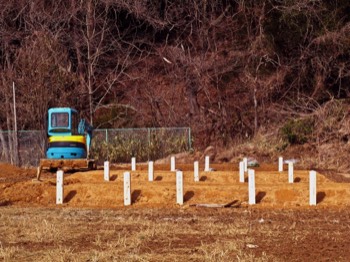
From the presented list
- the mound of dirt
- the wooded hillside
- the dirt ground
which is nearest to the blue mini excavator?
the dirt ground

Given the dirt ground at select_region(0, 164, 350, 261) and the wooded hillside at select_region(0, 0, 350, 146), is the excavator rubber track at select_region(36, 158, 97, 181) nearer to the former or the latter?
the dirt ground at select_region(0, 164, 350, 261)

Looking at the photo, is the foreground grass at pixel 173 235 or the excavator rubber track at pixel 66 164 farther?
the excavator rubber track at pixel 66 164

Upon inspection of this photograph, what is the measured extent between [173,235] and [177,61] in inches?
1109

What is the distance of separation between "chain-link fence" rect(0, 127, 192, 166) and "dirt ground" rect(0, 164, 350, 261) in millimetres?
10952

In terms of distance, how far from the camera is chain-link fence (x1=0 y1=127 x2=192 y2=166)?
33656 millimetres

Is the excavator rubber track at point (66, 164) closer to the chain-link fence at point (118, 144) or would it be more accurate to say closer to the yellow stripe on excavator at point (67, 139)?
the yellow stripe on excavator at point (67, 139)

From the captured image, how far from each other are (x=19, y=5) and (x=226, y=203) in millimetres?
27439

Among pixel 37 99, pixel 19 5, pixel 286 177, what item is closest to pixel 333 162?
pixel 286 177

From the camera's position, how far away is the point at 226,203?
17.3m

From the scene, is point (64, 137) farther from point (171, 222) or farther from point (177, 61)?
point (177, 61)

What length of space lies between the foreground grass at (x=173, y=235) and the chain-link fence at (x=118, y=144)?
1764cm

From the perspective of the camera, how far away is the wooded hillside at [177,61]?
114ft

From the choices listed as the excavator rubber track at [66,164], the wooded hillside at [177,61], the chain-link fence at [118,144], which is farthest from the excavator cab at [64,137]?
the wooded hillside at [177,61]

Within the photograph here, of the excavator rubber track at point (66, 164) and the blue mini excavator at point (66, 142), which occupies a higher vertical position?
the blue mini excavator at point (66, 142)
